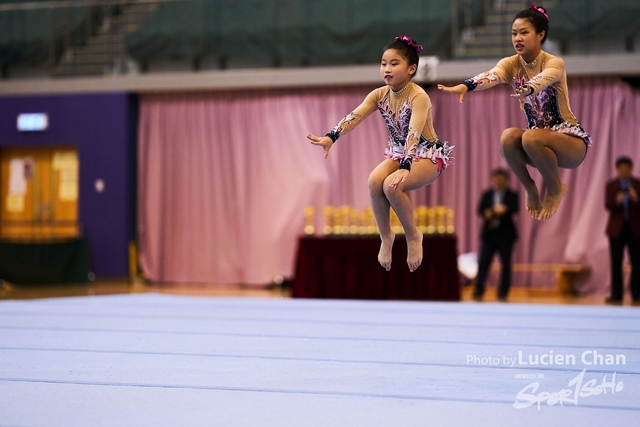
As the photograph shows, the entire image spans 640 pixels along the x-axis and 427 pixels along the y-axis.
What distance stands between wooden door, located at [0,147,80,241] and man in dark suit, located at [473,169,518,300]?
6.05 meters

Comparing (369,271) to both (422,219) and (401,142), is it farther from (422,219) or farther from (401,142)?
(401,142)

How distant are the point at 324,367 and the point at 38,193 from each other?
9.47 meters

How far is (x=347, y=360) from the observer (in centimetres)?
418

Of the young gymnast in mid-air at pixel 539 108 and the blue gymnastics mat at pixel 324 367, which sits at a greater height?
the young gymnast in mid-air at pixel 539 108

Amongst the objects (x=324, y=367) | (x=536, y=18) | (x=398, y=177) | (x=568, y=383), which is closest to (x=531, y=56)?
(x=536, y=18)

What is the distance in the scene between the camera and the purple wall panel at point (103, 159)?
38.8 feet

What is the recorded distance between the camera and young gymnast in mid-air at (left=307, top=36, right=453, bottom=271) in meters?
4.41

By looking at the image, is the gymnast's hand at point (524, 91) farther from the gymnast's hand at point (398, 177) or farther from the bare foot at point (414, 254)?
the bare foot at point (414, 254)

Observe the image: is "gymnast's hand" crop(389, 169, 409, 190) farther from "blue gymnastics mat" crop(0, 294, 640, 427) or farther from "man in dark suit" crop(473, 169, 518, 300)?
"man in dark suit" crop(473, 169, 518, 300)

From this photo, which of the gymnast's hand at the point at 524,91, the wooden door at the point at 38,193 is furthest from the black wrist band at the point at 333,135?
the wooden door at the point at 38,193

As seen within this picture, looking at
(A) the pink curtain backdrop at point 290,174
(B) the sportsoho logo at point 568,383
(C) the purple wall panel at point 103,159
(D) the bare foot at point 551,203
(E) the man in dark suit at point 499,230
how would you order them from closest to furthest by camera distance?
(B) the sportsoho logo at point 568,383, (D) the bare foot at point 551,203, (E) the man in dark suit at point 499,230, (A) the pink curtain backdrop at point 290,174, (C) the purple wall panel at point 103,159

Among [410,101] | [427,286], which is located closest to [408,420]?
[410,101]

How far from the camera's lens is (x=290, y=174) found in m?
11.3

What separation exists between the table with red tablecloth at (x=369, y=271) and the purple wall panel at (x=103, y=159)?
11.9 feet
